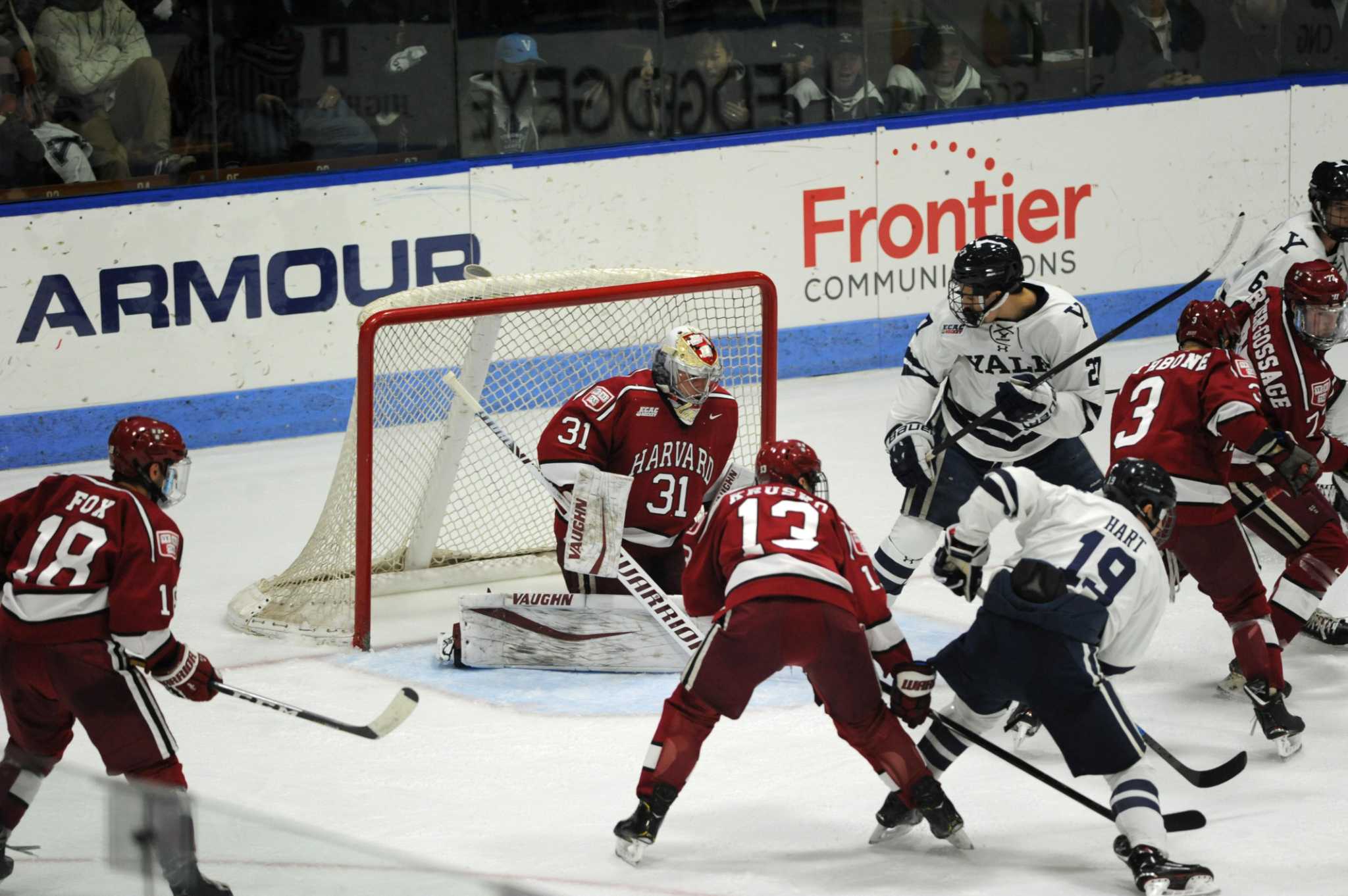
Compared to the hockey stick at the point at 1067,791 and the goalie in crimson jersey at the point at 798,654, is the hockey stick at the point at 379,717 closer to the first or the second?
the goalie in crimson jersey at the point at 798,654

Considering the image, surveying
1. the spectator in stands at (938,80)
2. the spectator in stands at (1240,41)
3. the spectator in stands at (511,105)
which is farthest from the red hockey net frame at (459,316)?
the spectator in stands at (1240,41)

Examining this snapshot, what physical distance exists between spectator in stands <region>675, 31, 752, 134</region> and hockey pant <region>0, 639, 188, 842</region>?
5540 mm

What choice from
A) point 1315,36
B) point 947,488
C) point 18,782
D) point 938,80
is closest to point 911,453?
point 947,488

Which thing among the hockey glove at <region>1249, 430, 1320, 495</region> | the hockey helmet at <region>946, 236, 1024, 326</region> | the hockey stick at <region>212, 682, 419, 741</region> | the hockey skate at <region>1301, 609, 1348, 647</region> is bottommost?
the hockey skate at <region>1301, 609, 1348, 647</region>

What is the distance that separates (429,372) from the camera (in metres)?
6.04

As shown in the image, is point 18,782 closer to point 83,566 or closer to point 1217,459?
A: point 83,566

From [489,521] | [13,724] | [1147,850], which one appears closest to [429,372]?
[489,521]

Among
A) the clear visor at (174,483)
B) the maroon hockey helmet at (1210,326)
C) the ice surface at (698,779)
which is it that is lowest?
the ice surface at (698,779)

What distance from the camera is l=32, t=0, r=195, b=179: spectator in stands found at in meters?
7.55

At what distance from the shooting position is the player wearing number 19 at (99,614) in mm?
3680

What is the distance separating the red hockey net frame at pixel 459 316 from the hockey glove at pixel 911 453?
32.2 inches

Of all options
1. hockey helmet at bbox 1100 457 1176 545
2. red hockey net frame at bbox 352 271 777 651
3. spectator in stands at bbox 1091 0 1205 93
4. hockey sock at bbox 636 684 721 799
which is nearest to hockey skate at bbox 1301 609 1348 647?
red hockey net frame at bbox 352 271 777 651

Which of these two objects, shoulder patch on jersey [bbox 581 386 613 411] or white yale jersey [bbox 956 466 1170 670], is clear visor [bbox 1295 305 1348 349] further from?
→ shoulder patch on jersey [bbox 581 386 613 411]

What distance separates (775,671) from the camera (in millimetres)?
3910
